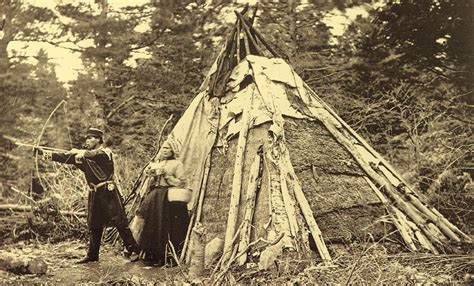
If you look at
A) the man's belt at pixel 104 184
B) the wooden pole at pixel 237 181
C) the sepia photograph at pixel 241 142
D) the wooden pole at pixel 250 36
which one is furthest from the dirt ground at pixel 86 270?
the wooden pole at pixel 250 36

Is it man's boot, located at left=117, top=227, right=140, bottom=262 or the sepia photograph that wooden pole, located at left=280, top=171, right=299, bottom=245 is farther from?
man's boot, located at left=117, top=227, right=140, bottom=262

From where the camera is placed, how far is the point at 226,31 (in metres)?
8.12

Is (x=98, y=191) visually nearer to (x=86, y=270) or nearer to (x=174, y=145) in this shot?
(x=86, y=270)

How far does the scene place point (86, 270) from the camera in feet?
16.7

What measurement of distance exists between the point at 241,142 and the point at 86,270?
6.16 ft

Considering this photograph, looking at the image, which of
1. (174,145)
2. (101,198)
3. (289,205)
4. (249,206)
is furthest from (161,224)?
(289,205)

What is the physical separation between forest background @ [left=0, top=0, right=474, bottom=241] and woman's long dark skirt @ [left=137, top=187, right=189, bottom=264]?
1379mm

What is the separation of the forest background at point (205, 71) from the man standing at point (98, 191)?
2.19 feet

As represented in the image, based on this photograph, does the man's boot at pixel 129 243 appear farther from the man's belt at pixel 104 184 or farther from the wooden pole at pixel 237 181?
the wooden pole at pixel 237 181

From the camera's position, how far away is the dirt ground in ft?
15.3

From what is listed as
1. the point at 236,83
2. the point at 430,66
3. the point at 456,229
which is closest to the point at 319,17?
the point at 430,66

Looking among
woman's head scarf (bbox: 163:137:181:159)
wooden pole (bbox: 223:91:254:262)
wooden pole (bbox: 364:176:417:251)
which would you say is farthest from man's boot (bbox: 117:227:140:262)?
wooden pole (bbox: 364:176:417:251)

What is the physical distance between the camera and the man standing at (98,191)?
5.21m

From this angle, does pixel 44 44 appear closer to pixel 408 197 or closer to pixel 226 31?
pixel 226 31
